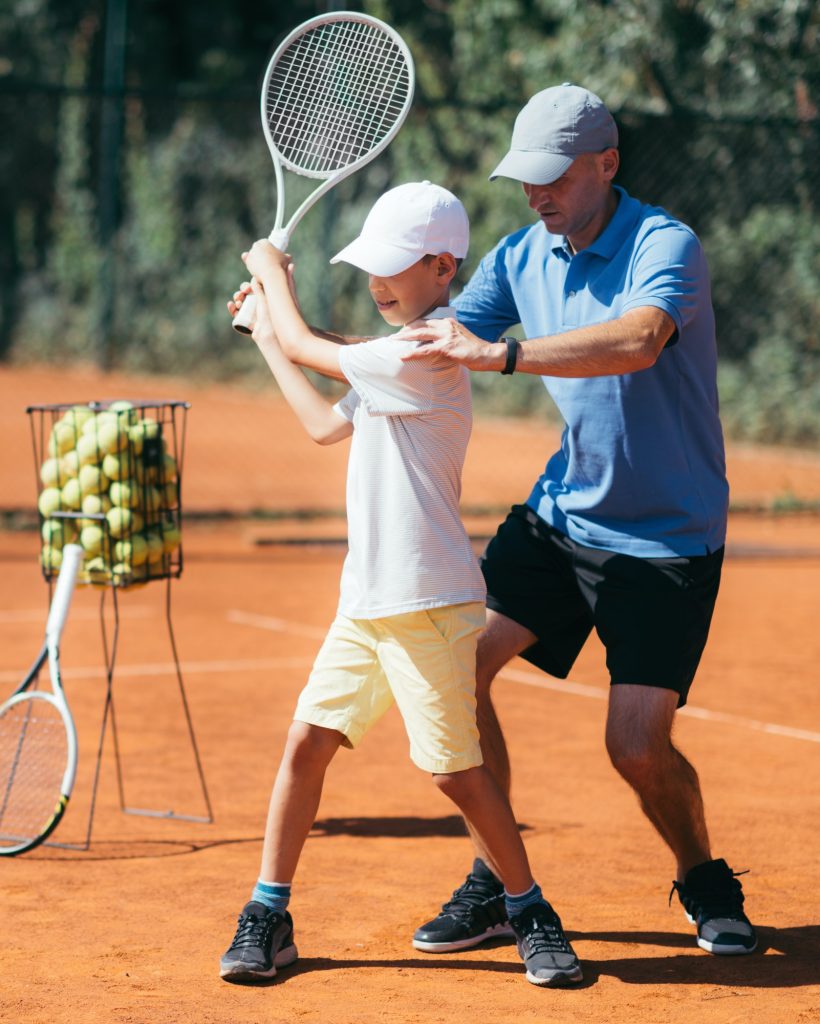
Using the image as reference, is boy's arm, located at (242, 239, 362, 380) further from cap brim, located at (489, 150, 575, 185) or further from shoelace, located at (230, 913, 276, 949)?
shoelace, located at (230, 913, 276, 949)

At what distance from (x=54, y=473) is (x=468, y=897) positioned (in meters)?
1.81

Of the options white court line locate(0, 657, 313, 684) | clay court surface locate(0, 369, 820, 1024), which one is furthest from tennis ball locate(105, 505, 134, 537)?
white court line locate(0, 657, 313, 684)

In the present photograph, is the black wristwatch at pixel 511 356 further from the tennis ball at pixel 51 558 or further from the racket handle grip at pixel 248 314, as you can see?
the tennis ball at pixel 51 558

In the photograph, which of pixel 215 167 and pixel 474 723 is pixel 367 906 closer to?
pixel 474 723

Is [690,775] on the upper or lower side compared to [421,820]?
upper

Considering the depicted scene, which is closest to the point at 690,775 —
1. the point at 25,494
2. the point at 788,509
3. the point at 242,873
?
the point at 242,873

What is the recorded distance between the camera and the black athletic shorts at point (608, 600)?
12.7ft

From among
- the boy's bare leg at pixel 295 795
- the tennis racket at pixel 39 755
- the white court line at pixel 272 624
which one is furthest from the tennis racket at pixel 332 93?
the white court line at pixel 272 624

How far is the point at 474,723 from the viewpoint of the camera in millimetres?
3697

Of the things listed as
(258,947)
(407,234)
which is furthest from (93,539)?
(407,234)

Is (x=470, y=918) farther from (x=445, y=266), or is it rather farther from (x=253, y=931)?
(x=445, y=266)

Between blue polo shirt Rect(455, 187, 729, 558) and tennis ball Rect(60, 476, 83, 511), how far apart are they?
5.04 feet

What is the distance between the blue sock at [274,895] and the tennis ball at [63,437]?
167 centimetres

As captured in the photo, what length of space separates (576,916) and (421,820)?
39.5 inches
